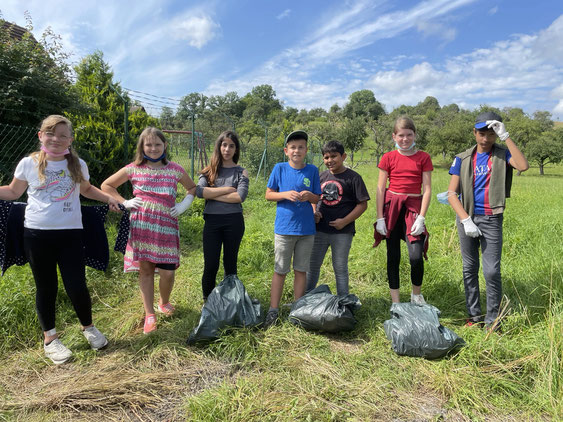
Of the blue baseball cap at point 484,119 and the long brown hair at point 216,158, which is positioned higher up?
the blue baseball cap at point 484,119

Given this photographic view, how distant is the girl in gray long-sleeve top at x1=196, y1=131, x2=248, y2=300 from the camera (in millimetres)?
2793

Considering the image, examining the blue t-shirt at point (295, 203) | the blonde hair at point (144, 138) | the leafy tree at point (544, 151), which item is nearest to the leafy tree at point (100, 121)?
the blonde hair at point (144, 138)

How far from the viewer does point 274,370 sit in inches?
89.8

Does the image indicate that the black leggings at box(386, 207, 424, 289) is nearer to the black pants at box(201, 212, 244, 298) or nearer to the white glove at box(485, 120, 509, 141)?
the white glove at box(485, 120, 509, 141)

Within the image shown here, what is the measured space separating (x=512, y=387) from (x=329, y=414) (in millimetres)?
1150

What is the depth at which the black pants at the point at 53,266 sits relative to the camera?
7.59 feet

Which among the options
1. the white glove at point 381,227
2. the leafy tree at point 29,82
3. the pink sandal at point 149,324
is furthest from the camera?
the leafy tree at point 29,82

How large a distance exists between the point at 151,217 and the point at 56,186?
665 millimetres

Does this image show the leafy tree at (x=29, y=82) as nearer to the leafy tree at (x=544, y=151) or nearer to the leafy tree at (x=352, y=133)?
the leafy tree at (x=352, y=133)

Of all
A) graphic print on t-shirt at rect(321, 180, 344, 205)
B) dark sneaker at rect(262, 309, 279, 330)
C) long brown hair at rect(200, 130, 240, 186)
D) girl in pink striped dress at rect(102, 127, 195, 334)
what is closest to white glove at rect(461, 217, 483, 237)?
graphic print on t-shirt at rect(321, 180, 344, 205)

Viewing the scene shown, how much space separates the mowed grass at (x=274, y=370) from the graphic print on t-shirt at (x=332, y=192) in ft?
3.51

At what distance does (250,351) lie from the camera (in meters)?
2.42

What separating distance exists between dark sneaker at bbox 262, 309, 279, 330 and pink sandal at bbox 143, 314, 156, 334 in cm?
90

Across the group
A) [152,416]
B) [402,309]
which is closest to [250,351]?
[152,416]
